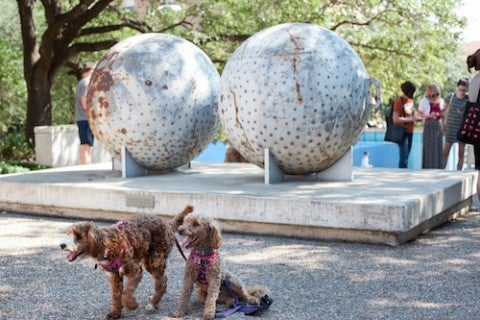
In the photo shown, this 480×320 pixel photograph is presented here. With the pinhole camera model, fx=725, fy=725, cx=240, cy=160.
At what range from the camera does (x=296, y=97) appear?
7.90m

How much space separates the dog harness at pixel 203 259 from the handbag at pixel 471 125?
10.8 feet

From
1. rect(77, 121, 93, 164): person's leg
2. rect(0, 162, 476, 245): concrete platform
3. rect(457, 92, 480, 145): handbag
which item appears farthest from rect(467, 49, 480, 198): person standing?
rect(77, 121, 93, 164): person's leg

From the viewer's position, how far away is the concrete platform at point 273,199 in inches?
→ 280

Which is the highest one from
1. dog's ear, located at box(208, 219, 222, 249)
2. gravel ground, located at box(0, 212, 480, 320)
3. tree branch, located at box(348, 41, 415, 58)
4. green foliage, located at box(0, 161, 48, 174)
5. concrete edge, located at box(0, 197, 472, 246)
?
tree branch, located at box(348, 41, 415, 58)

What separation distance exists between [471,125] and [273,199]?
2081 mm

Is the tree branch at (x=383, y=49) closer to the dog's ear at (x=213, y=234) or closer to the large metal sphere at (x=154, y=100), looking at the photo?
the large metal sphere at (x=154, y=100)

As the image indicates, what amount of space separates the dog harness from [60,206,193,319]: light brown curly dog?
0.26 metres

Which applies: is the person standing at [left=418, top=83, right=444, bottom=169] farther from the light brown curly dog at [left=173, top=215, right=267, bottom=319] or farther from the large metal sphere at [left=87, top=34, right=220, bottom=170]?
the light brown curly dog at [left=173, top=215, right=267, bottom=319]

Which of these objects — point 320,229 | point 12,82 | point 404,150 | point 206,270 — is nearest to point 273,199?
point 320,229

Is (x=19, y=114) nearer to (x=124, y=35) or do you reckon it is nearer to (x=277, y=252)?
(x=124, y=35)

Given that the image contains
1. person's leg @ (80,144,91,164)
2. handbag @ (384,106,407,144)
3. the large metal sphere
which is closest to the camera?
the large metal sphere

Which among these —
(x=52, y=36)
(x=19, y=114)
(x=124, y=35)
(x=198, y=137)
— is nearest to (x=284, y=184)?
(x=198, y=137)

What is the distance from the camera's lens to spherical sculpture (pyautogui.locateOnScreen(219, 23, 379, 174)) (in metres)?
7.94

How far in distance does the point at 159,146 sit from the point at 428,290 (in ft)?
15.0
